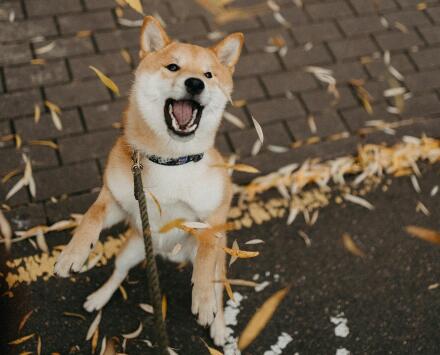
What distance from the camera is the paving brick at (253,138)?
4238 mm

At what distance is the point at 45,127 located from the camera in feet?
13.6

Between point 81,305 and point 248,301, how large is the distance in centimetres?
113

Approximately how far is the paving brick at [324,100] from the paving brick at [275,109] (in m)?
0.11

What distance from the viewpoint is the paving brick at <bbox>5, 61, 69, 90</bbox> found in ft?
14.4

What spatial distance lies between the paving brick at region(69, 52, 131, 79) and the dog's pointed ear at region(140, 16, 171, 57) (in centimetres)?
162

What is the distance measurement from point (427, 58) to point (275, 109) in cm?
177

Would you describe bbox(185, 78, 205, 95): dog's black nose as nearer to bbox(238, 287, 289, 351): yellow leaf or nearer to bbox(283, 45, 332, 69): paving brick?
bbox(238, 287, 289, 351): yellow leaf

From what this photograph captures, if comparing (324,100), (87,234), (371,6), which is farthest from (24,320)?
(371,6)

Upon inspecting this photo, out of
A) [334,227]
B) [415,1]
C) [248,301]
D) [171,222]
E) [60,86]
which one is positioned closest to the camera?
[171,222]

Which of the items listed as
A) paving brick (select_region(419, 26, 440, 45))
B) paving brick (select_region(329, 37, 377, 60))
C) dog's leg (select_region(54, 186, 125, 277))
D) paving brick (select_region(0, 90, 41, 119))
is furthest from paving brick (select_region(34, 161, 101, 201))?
paving brick (select_region(419, 26, 440, 45))

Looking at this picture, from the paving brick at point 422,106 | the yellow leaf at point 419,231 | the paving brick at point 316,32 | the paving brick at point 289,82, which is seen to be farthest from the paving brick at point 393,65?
the yellow leaf at point 419,231

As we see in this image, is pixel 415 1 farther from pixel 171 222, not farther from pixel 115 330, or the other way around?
pixel 115 330

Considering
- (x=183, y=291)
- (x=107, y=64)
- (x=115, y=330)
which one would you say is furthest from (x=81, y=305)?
(x=107, y=64)

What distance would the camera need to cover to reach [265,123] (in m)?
4.41
